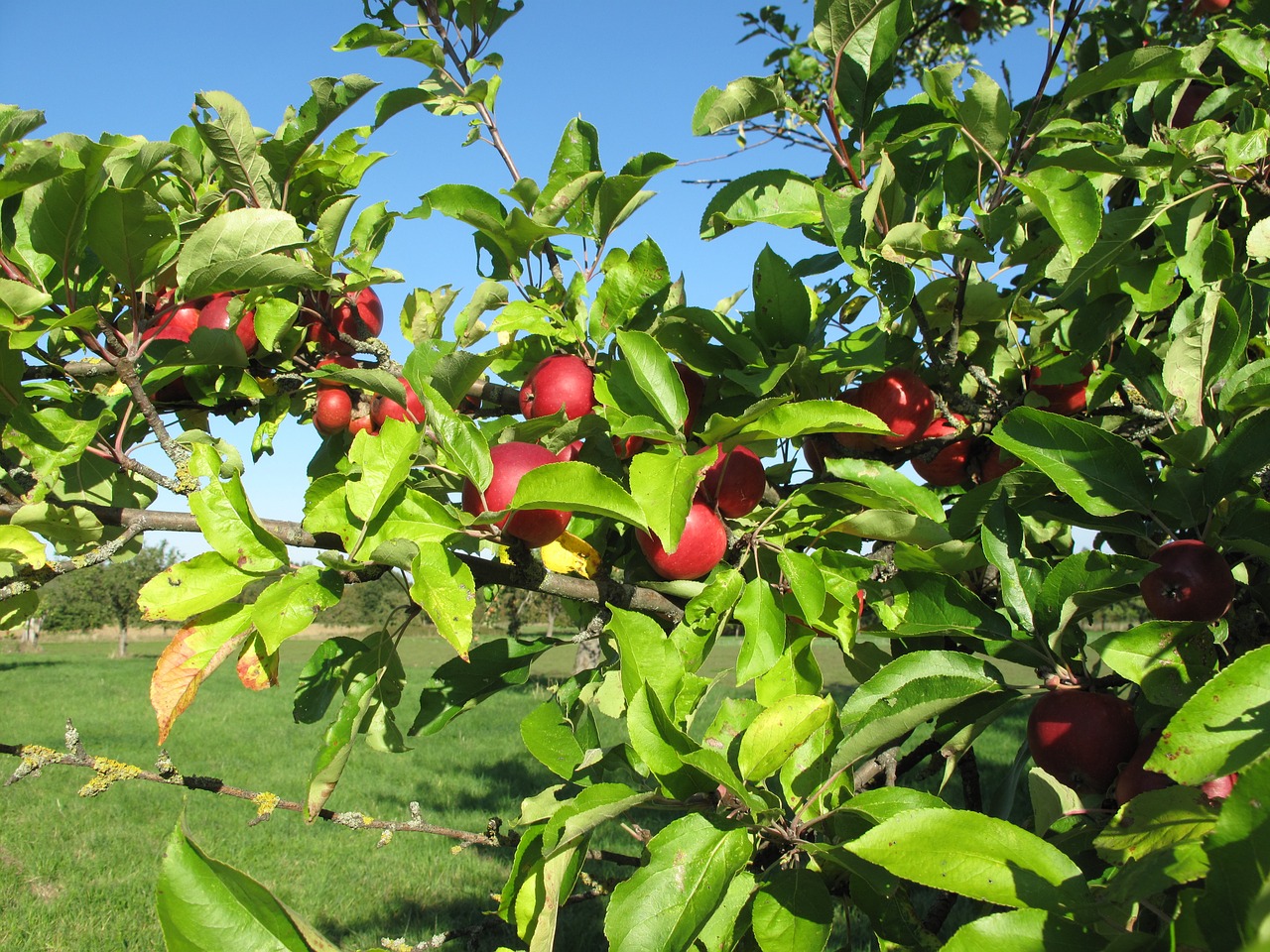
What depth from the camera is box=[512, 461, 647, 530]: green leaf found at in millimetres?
872

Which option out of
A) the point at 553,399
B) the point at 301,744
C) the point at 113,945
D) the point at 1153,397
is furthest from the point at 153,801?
the point at 1153,397

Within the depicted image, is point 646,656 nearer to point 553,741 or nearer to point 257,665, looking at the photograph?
point 553,741

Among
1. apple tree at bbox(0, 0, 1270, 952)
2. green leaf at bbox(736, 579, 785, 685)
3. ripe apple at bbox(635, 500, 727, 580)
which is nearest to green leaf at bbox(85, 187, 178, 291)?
apple tree at bbox(0, 0, 1270, 952)

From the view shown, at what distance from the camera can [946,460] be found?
155 centimetres

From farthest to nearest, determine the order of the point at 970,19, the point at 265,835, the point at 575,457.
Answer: the point at 265,835
the point at 970,19
the point at 575,457

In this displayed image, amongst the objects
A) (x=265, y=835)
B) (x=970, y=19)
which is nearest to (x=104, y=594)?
(x=265, y=835)

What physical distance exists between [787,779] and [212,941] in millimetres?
538

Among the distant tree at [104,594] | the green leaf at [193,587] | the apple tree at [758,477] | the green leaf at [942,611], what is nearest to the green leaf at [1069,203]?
the apple tree at [758,477]

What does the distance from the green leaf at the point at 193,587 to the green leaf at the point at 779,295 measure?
0.78m

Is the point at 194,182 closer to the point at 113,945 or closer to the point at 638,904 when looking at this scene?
the point at 638,904

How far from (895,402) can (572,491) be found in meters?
0.72

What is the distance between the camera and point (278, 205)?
1479mm

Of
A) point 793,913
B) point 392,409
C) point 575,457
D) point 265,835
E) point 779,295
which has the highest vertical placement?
point 779,295

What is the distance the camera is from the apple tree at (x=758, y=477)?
818 mm
